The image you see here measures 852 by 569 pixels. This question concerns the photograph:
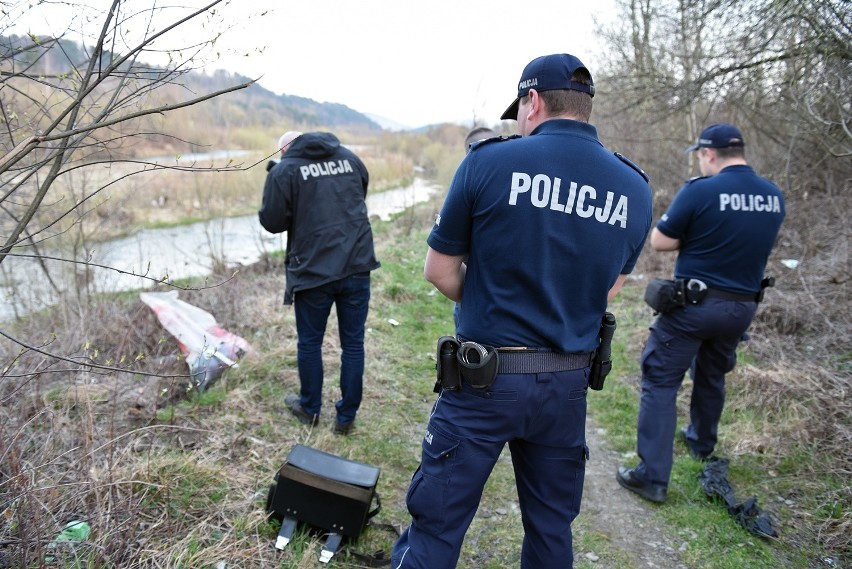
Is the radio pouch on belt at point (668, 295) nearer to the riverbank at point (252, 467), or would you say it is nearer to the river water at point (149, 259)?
the riverbank at point (252, 467)

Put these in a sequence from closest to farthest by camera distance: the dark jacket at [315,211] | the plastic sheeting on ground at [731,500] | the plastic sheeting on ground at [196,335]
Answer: the plastic sheeting on ground at [731,500], the dark jacket at [315,211], the plastic sheeting on ground at [196,335]

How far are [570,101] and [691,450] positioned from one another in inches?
111

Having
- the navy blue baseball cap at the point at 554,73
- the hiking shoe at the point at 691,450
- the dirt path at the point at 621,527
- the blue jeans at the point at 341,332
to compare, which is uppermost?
the navy blue baseball cap at the point at 554,73

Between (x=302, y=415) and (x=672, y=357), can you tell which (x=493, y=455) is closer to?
(x=672, y=357)

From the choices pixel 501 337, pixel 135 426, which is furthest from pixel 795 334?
pixel 135 426

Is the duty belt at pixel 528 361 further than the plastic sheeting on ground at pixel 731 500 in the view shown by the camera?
No

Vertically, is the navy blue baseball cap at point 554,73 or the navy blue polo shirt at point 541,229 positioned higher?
the navy blue baseball cap at point 554,73

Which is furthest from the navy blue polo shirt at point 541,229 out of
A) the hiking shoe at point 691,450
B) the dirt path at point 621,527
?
the hiking shoe at point 691,450

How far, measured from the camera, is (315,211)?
349cm

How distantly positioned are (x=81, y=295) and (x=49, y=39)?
539 cm

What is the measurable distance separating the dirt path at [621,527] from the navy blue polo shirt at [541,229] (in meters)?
1.50

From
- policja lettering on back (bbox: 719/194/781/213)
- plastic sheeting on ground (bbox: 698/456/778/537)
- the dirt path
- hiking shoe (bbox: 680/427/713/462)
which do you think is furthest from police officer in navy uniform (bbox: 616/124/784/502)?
hiking shoe (bbox: 680/427/713/462)

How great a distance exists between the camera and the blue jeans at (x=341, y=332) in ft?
11.7

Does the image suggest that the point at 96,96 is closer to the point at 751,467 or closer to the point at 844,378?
the point at 751,467
